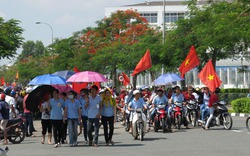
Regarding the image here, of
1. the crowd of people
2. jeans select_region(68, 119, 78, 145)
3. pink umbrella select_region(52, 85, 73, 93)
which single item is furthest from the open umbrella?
pink umbrella select_region(52, 85, 73, 93)

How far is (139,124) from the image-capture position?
65.4 feet

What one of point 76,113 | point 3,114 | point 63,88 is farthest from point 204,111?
point 3,114

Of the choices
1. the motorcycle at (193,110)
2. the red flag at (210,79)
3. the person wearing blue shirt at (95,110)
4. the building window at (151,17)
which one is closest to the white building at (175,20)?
the building window at (151,17)

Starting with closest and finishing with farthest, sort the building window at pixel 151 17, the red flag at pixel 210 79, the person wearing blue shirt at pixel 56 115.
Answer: the person wearing blue shirt at pixel 56 115, the red flag at pixel 210 79, the building window at pixel 151 17

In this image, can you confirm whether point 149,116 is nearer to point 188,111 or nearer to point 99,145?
point 188,111

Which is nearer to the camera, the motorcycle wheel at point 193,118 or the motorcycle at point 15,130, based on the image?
the motorcycle at point 15,130

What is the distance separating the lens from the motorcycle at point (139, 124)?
1991 centimetres

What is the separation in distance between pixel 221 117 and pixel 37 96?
740 cm

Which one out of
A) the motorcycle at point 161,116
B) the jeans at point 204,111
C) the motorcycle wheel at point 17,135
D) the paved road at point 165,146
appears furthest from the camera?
the jeans at point 204,111

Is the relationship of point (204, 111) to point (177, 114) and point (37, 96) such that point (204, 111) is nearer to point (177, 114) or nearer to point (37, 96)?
point (177, 114)

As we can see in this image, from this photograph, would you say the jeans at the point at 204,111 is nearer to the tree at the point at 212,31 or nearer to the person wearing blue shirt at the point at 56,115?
the person wearing blue shirt at the point at 56,115

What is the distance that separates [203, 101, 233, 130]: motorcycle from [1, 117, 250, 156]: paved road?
1.38 m

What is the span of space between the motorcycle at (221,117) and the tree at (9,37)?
1865 cm

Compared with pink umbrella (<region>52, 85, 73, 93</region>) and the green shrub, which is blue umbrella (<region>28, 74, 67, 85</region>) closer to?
pink umbrella (<region>52, 85, 73, 93</region>)
